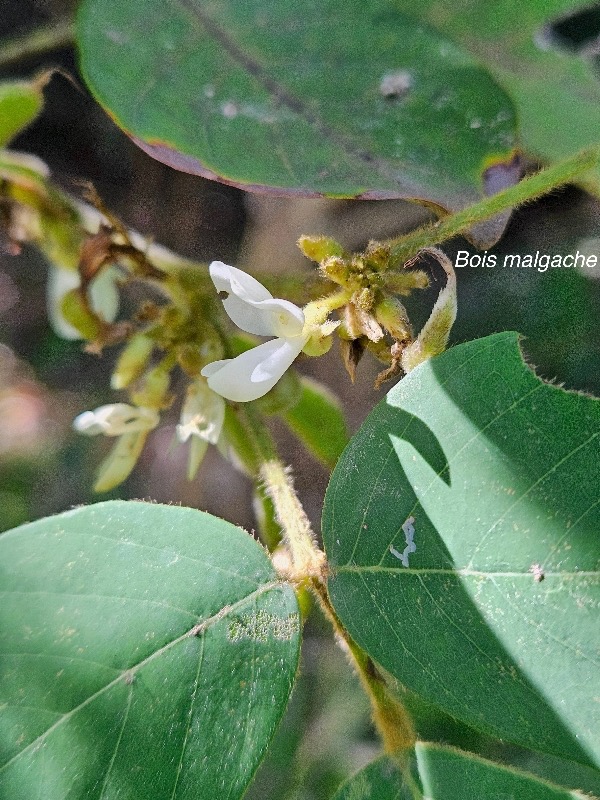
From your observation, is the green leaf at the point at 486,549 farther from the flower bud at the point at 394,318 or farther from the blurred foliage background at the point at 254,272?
the blurred foliage background at the point at 254,272

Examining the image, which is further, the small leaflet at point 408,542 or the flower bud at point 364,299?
the flower bud at point 364,299

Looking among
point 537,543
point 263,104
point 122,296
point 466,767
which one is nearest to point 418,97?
point 263,104

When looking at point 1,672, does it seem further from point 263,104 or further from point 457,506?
point 263,104

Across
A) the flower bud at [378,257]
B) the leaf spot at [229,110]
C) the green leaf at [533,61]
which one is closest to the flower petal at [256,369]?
the flower bud at [378,257]

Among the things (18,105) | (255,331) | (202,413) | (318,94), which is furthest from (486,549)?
(18,105)

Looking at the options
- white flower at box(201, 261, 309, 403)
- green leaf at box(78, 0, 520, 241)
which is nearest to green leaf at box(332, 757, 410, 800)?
white flower at box(201, 261, 309, 403)

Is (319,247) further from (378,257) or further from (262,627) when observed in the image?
(262,627)
